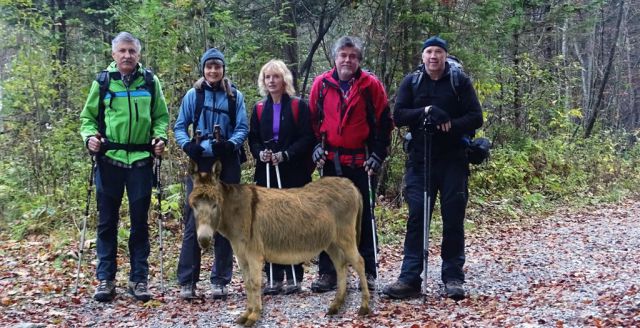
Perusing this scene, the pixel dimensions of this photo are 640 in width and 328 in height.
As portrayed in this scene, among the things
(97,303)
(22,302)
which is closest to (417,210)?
(97,303)

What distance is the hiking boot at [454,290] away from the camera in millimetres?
6590

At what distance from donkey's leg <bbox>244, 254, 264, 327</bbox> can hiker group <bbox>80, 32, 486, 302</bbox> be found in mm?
1214

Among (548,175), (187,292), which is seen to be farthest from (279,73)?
(548,175)

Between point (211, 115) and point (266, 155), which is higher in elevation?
point (211, 115)

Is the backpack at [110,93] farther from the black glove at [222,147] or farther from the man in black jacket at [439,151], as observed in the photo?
the man in black jacket at [439,151]

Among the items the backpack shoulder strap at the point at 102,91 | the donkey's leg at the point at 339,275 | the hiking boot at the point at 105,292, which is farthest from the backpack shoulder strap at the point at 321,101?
the hiking boot at the point at 105,292

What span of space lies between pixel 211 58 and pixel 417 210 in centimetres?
300

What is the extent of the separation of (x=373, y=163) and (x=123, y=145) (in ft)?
9.62

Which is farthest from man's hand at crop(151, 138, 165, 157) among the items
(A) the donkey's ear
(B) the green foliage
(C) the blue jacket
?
(B) the green foliage

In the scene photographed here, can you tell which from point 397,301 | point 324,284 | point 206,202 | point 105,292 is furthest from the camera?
point 324,284

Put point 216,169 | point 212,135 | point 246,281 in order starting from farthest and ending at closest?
point 212,135 → point 246,281 → point 216,169

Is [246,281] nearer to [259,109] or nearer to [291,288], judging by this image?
[291,288]

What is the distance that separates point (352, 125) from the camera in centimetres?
683

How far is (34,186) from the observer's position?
451 inches
